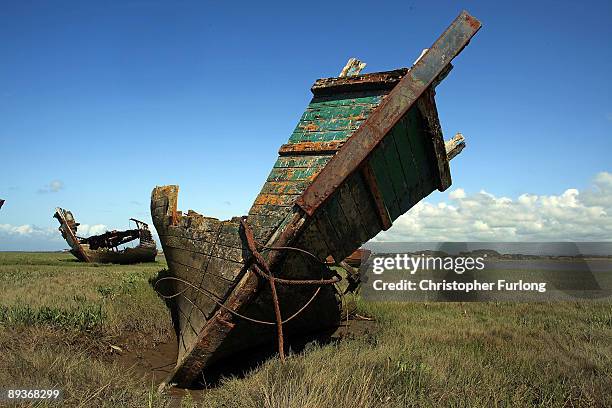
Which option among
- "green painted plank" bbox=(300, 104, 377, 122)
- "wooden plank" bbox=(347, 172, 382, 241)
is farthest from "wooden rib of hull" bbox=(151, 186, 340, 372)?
→ "green painted plank" bbox=(300, 104, 377, 122)

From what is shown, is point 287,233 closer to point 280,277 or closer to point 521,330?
point 280,277

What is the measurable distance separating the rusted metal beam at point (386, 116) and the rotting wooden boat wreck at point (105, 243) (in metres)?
25.5

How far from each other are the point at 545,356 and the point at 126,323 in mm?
5814

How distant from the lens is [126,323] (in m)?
6.25

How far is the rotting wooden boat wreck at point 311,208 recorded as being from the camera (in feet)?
12.9

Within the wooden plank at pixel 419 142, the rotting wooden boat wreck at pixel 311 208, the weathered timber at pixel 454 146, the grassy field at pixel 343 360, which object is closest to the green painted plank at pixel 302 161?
the rotting wooden boat wreck at pixel 311 208

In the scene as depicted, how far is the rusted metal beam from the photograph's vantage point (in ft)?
12.8

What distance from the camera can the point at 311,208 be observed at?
3.92 m

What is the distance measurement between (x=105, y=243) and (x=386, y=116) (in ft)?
88.7

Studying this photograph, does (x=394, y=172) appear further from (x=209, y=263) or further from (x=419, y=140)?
(x=209, y=263)

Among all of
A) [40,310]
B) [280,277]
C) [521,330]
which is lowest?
[521,330]

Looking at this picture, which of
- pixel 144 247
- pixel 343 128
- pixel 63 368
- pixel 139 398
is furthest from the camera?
pixel 144 247

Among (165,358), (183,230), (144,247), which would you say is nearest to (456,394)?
(183,230)

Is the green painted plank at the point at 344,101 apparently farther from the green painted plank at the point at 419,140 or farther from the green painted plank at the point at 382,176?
the green painted plank at the point at 382,176
